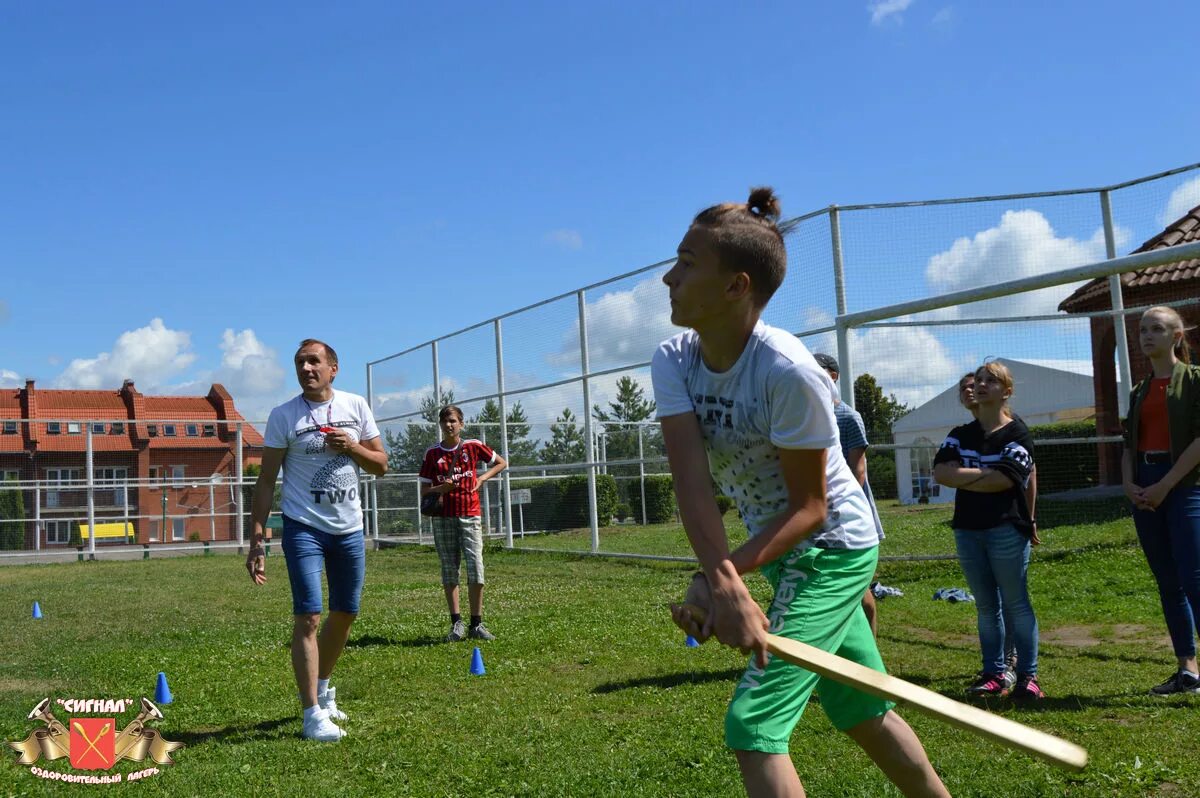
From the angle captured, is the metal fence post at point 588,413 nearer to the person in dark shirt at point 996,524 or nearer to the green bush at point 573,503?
the green bush at point 573,503

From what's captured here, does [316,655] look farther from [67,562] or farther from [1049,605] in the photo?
[67,562]

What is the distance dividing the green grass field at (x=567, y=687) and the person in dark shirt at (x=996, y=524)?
307 mm

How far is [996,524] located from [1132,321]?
628 cm

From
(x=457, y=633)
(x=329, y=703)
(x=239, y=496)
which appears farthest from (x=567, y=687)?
(x=239, y=496)

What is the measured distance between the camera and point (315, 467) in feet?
18.0

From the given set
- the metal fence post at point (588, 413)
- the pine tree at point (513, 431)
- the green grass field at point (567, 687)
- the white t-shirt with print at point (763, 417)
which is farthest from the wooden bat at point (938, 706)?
the pine tree at point (513, 431)

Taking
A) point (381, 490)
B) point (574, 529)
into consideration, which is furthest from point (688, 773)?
point (381, 490)

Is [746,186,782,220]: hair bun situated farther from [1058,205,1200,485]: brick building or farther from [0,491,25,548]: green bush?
[0,491,25,548]: green bush

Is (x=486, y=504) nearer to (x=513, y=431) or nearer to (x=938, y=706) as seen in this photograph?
(x=513, y=431)

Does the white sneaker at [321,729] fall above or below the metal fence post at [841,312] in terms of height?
below

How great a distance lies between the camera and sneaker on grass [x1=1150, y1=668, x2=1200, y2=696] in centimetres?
539

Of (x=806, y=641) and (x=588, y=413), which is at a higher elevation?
(x=588, y=413)

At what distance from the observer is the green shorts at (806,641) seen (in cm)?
246

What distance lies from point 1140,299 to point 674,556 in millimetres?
6401
